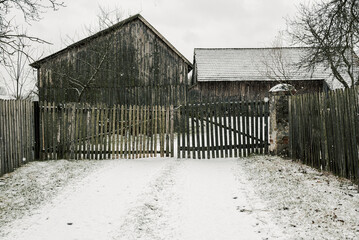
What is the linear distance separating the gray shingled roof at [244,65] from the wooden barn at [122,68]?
7458mm

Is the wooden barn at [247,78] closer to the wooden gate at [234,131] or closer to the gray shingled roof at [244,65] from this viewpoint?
the gray shingled roof at [244,65]

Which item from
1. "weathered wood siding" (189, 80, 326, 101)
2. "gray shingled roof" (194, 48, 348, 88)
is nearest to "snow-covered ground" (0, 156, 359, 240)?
"weathered wood siding" (189, 80, 326, 101)

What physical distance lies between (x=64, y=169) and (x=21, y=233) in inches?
149

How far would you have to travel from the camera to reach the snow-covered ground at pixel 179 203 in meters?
3.85

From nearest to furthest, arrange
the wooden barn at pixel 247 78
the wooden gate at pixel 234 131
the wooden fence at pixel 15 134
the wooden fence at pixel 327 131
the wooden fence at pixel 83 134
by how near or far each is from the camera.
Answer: the wooden fence at pixel 327 131
the wooden fence at pixel 15 134
the wooden gate at pixel 234 131
the wooden fence at pixel 83 134
the wooden barn at pixel 247 78

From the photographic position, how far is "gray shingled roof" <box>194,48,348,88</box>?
23.7 meters

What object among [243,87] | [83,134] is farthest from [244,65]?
[83,134]

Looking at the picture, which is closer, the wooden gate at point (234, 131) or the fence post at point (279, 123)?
the fence post at point (279, 123)

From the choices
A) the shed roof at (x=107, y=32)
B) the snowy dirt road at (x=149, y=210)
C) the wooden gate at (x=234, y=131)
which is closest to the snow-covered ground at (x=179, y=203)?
the snowy dirt road at (x=149, y=210)

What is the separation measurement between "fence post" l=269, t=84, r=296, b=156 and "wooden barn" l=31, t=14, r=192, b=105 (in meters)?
7.41

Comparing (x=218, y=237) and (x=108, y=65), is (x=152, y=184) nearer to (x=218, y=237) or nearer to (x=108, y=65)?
(x=218, y=237)

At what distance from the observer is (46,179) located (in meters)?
6.61

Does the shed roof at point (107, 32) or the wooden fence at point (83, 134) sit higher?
the shed roof at point (107, 32)

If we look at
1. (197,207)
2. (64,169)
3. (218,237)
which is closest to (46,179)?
(64,169)
